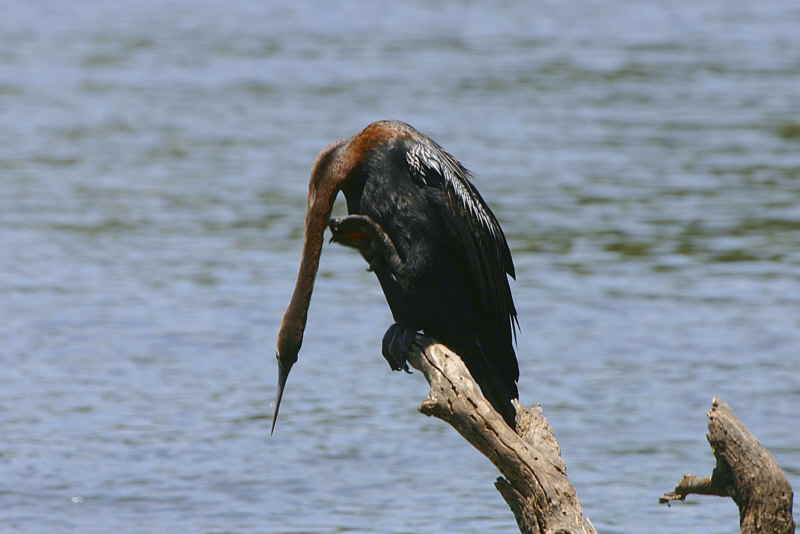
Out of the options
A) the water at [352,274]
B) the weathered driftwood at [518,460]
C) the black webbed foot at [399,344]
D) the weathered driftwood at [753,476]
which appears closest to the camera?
the weathered driftwood at [518,460]

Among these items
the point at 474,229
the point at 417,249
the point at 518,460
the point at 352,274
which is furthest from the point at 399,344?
the point at 352,274

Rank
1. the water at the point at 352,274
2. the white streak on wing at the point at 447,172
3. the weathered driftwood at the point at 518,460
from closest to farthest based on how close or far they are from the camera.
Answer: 1. the weathered driftwood at the point at 518,460
2. the white streak on wing at the point at 447,172
3. the water at the point at 352,274

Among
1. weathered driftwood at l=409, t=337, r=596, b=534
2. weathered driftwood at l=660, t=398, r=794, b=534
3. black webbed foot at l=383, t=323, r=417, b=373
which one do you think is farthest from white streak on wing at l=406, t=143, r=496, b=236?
weathered driftwood at l=660, t=398, r=794, b=534

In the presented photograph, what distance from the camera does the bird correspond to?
608 centimetres

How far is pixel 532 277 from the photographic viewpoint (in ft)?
42.9

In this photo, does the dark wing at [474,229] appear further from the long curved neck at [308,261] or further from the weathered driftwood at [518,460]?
the weathered driftwood at [518,460]

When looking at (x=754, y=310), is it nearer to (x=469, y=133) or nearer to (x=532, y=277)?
(x=532, y=277)

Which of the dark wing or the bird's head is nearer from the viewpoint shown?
the bird's head

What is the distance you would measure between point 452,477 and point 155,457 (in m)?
1.71

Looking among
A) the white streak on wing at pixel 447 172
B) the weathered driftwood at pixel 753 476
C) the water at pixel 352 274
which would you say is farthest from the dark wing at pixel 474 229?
the water at pixel 352 274

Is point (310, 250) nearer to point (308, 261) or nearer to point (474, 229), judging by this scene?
point (308, 261)

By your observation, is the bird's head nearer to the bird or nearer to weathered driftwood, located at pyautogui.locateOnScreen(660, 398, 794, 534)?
the bird

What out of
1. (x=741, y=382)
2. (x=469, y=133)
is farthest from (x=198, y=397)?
(x=469, y=133)

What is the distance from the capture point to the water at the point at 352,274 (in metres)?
9.12
